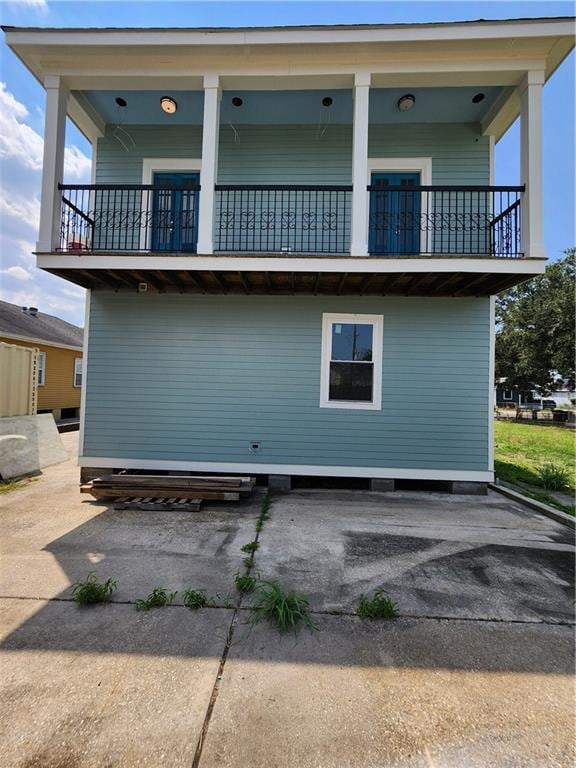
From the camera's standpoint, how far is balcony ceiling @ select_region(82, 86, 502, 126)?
5.58m

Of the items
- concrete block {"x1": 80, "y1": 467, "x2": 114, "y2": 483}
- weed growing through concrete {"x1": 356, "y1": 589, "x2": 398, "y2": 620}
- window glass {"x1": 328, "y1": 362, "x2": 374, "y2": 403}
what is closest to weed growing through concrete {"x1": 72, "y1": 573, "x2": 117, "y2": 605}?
weed growing through concrete {"x1": 356, "y1": 589, "x2": 398, "y2": 620}

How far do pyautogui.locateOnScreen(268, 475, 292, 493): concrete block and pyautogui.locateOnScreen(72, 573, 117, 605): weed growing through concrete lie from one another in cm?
323

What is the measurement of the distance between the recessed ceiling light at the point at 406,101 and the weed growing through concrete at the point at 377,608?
678 cm

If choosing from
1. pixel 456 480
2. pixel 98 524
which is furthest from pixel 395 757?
pixel 456 480

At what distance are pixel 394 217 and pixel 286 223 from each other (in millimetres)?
1880

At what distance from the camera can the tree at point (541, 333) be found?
66.4 ft

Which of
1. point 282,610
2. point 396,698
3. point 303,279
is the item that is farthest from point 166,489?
point 396,698

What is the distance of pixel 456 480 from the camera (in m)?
5.87

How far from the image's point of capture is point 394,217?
6.26 meters

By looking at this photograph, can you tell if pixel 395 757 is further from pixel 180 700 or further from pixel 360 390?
pixel 360 390

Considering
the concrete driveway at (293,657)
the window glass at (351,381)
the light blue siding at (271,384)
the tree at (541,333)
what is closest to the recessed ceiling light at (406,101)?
the light blue siding at (271,384)

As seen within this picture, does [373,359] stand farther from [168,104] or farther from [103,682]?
[168,104]

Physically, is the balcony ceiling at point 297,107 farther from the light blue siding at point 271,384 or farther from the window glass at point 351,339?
the window glass at point 351,339

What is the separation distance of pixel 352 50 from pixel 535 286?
22913 mm
